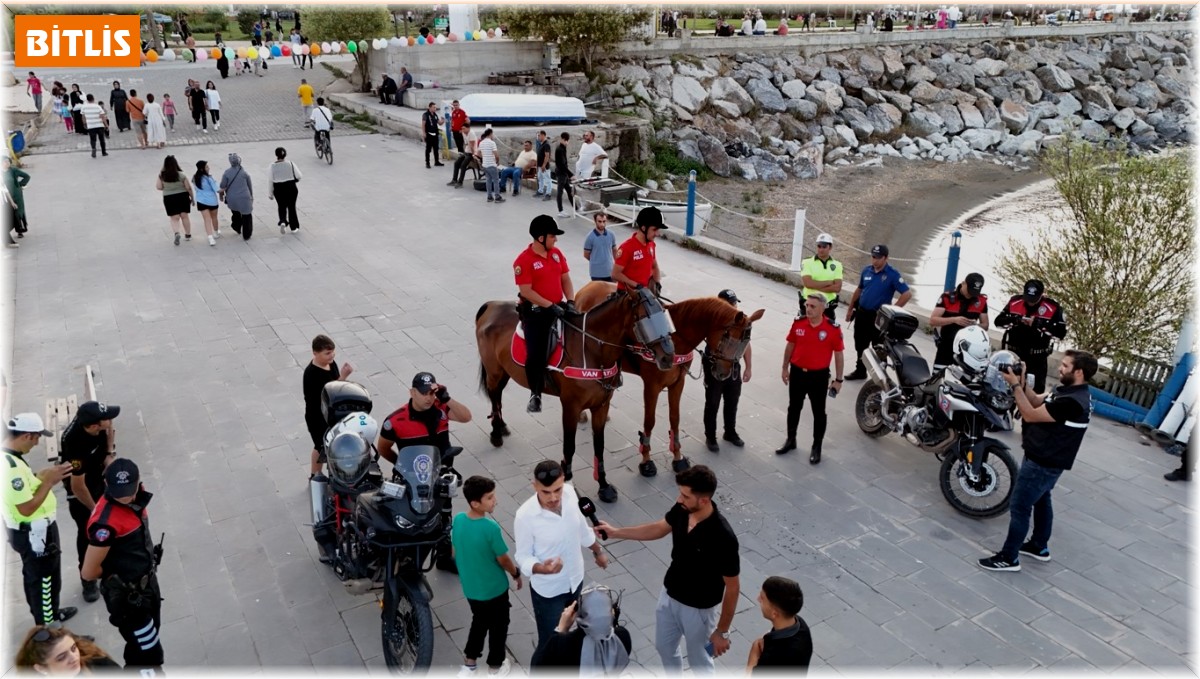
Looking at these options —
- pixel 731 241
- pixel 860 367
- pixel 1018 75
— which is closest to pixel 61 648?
A: pixel 860 367

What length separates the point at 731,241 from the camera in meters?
21.2

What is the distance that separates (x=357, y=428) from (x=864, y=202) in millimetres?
23192

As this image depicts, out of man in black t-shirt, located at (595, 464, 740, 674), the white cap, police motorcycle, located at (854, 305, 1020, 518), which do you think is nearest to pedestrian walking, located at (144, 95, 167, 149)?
the white cap

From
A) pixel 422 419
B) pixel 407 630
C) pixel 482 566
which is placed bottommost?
pixel 407 630

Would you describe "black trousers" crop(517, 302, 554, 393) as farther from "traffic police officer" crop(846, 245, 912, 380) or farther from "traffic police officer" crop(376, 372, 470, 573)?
"traffic police officer" crop(846, 245, 912, 380)

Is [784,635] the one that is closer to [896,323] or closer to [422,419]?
[422,419]

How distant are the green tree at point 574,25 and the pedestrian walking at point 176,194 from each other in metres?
16.9

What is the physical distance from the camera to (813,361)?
297 inches

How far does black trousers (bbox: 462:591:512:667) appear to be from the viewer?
499 centimetres

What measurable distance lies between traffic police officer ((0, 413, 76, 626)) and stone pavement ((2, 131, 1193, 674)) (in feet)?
1.46

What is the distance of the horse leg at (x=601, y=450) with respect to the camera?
726 cm

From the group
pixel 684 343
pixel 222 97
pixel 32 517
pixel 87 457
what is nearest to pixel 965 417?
pixel 684 343

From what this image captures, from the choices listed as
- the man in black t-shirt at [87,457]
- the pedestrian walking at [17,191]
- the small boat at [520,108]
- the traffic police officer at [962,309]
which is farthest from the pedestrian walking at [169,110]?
the traffic police officer at [962,309]

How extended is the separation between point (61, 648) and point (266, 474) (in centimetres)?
405
